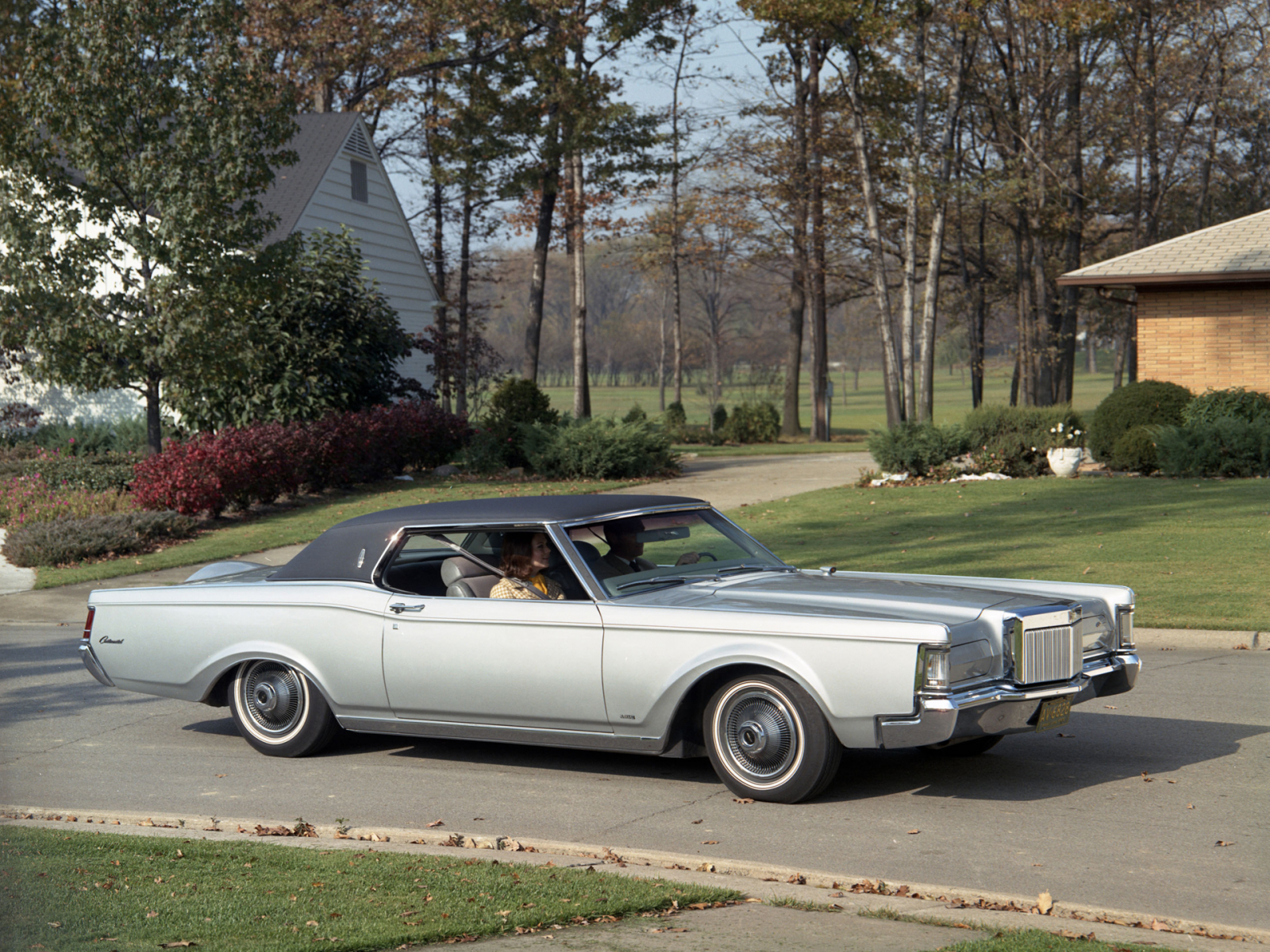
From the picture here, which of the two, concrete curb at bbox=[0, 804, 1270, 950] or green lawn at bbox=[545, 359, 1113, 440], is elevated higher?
green lawn at bbox=[545, 359, 1113, 440]

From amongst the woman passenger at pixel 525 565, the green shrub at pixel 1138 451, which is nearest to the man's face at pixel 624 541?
the woman passenger at pixel 525 565

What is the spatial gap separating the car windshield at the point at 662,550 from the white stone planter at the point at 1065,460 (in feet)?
Result: 51.2

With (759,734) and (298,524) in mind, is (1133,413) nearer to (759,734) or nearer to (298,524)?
(298,524)

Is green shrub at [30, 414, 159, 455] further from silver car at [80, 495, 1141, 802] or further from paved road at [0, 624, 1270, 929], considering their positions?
silver car at [80, 495, 1141, 802]

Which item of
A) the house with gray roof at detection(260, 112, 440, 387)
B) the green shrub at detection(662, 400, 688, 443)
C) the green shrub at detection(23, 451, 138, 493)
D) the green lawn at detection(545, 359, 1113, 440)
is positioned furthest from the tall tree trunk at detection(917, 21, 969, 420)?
the green lawn at detection(545, 359, 1113, 440)

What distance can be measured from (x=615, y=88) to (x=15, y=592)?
2573cm

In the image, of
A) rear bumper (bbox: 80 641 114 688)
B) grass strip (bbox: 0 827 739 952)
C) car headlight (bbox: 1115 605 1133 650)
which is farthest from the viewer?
rear bumper (bbox: 80 641 114 688)

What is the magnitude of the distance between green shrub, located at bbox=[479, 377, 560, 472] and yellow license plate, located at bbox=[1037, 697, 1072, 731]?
60.9 feet

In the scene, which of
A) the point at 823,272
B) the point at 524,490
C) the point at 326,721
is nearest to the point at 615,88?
the point at 823,272

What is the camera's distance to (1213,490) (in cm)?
1819

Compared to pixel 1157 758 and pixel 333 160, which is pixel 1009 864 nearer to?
pixel 1157 758

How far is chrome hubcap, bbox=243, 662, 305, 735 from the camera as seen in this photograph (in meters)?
7.02

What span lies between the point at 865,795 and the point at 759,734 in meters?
0.68

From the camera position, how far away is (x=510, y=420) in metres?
25.1
